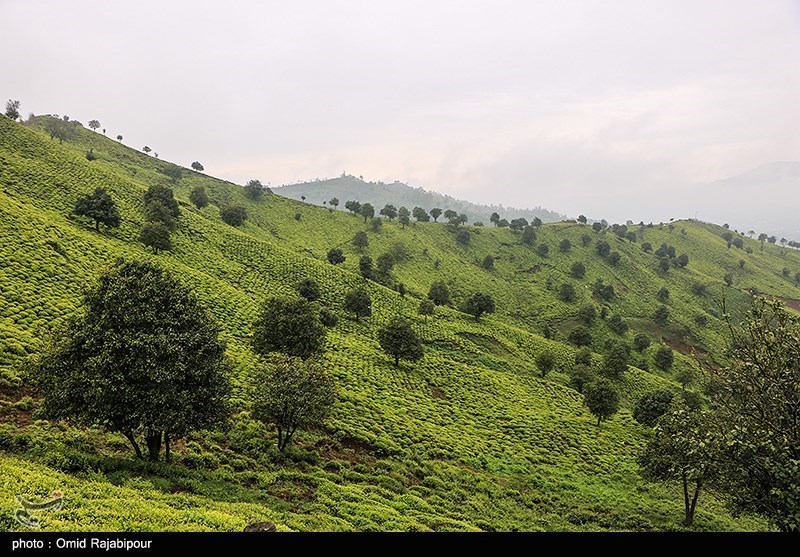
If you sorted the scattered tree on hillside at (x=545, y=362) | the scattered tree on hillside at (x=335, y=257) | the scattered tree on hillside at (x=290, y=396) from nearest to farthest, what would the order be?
the scattered tree on hillside at (x=290, y=396) < the scattered tree on hillside at (x=545, y=362) < the scattered tree on hillside at (x=335, y=257)

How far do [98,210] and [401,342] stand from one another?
60936 millimetres

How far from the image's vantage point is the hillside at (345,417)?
19.1 metres

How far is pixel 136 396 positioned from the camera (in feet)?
61.5

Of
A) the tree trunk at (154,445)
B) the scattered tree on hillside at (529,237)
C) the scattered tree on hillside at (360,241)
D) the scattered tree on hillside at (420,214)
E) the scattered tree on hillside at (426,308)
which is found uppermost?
the scattered tree on hillside at (420,214)

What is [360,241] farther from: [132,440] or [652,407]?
[132,440]

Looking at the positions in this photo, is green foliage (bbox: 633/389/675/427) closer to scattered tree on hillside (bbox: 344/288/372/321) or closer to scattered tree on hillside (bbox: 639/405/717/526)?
scattered tree on hillside (bbox: 639/405/717/526)

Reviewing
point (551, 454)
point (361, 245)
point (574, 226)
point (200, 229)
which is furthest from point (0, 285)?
point (574, 226)

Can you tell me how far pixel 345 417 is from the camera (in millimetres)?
36156

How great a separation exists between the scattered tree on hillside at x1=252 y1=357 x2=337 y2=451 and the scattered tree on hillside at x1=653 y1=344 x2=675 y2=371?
92.7m

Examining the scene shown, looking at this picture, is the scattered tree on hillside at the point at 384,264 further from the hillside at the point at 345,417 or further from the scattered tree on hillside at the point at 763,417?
the scattered tree on hillside at the point at 763,417

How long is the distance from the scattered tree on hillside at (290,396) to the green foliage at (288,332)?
10391 mm

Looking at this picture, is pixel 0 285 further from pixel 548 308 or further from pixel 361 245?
pixel 548 308

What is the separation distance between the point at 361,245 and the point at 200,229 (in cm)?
5086

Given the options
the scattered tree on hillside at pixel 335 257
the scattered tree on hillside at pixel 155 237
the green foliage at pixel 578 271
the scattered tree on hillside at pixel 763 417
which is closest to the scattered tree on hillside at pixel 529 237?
the green foliage at pixel 578 271
